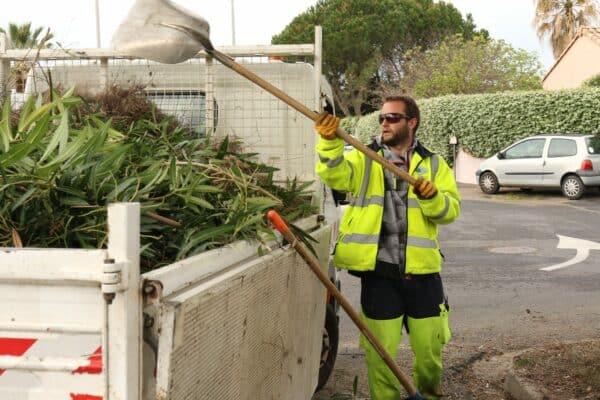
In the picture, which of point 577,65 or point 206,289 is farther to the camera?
point 577,65

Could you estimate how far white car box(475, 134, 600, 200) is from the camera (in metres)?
19.2

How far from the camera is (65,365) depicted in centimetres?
188

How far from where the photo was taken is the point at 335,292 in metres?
3.46

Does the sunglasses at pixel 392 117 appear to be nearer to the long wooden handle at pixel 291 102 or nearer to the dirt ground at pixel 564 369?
the long wooden handle at pixel 291 102

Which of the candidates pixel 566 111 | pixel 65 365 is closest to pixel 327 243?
pixel 65 365

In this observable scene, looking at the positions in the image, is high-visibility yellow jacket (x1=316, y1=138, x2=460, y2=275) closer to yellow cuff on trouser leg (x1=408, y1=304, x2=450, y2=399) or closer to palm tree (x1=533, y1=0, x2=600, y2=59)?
yellow cuff on trouser leg (x1=408, y1=304, x2=450, y2=399)

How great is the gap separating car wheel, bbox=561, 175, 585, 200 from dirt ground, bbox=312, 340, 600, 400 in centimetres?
1443

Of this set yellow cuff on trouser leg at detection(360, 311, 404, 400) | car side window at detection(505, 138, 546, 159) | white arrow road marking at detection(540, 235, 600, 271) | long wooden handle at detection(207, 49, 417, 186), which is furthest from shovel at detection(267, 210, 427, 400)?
car side window at detection(505, 138, 546, 159)

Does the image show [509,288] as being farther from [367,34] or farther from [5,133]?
[367,34]

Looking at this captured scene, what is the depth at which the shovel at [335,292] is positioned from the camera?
2936 mm

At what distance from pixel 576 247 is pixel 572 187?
8.46 meters

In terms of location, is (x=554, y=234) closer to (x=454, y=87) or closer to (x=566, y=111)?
(x=566, y=111)

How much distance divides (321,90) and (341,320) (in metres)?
2.77

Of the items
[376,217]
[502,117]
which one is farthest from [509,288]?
[502,117]
